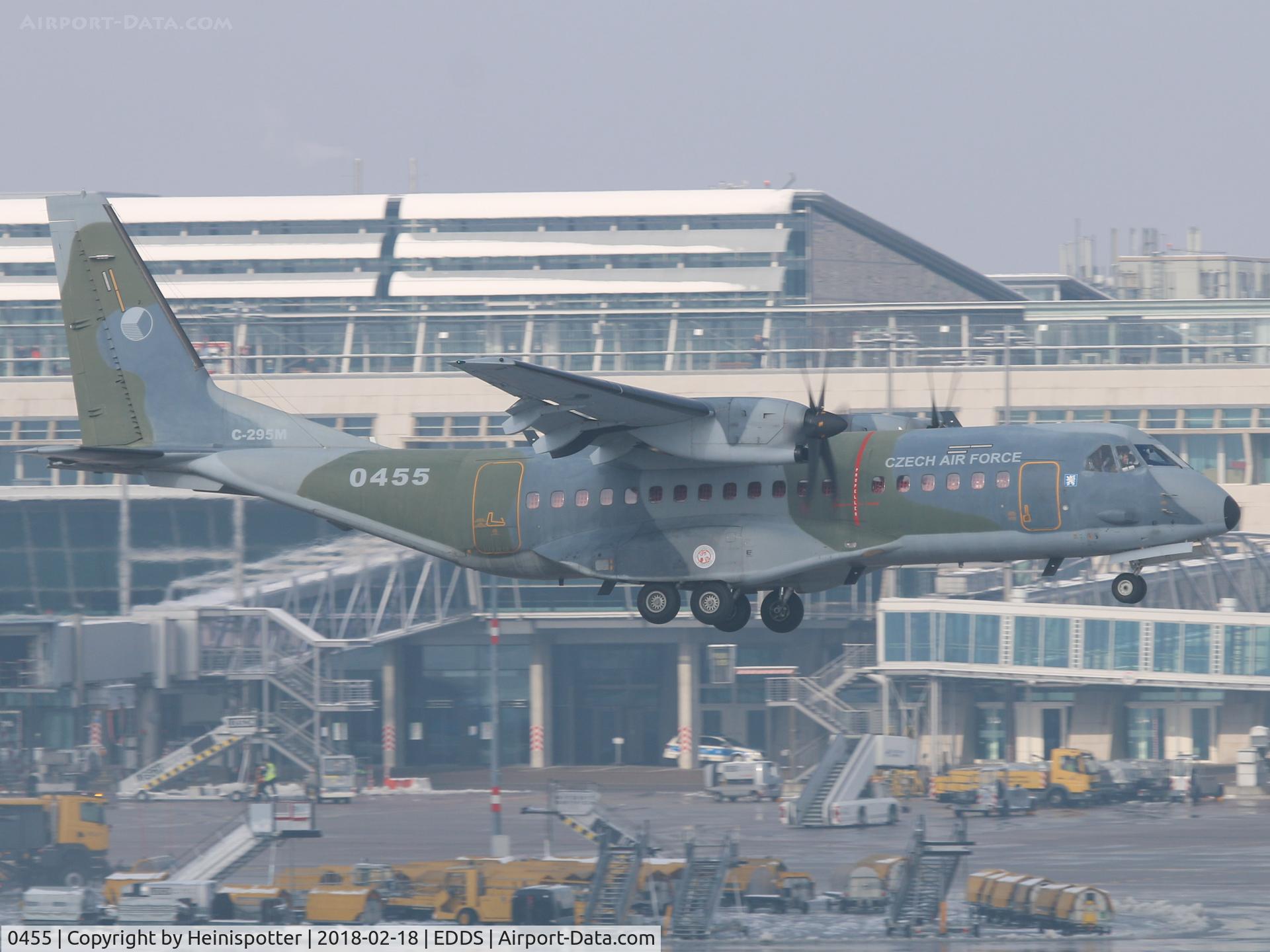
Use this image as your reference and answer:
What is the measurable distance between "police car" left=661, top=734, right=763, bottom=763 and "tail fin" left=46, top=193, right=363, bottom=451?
42.0 metres

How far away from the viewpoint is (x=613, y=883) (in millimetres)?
49375

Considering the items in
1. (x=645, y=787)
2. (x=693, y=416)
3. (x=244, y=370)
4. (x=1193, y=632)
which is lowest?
(x=645, y=787)

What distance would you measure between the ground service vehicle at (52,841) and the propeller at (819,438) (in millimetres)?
34105

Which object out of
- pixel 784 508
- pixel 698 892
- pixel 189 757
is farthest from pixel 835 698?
pixel 784 508

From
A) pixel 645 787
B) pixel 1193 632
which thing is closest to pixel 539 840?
pixel 645 787

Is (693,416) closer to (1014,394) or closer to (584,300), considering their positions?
(1014,394)

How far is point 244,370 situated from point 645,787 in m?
27.9

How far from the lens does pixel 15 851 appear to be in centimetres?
5262

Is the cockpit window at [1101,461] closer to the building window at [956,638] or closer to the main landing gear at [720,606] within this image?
the main landing gear at [720,606]

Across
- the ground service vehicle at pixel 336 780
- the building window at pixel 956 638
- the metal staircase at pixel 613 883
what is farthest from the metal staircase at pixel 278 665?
the building window at pixel 956 638

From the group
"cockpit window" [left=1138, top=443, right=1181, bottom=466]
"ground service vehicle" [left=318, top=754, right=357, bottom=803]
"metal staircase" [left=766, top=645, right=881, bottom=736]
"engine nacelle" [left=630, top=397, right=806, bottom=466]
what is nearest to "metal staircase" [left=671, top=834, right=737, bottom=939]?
"metal staircase" [left=766, top=645, right=881, bottom=736]

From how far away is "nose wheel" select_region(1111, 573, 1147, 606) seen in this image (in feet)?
89.6

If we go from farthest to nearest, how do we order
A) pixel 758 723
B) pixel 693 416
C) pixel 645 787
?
pixel 758 723, pixel 645 787, pixel 693 416

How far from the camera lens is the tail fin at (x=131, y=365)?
34.0 metres
